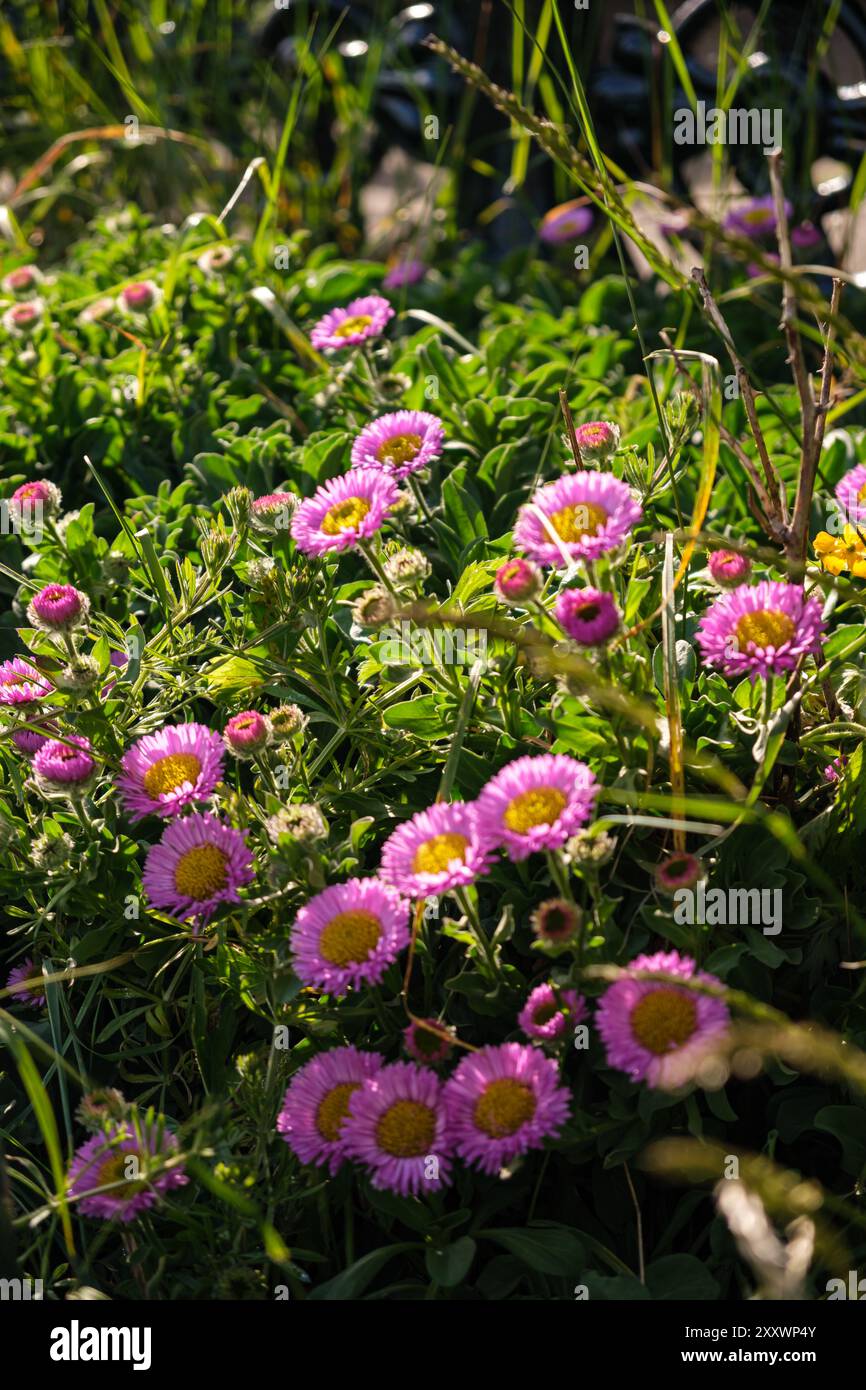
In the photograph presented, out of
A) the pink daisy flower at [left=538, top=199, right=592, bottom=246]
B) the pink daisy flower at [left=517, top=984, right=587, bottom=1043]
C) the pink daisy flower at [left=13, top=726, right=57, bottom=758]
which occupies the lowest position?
the pink daisy flower at [left=517, top=984, right=587, bottom=1043]

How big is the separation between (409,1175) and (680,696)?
54 cm

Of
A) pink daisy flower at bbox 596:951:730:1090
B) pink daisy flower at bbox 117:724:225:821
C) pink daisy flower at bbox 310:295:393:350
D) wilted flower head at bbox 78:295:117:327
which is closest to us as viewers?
pink daisy flower at bbox 596:951:730:1090

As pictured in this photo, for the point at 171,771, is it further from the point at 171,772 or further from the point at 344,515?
the point at 344,515

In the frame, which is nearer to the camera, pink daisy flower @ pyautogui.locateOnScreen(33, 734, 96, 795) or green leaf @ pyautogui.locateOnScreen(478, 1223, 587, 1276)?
green leaf @ pyautogui.locateOnScreen(478, 1223, 587, 1276)

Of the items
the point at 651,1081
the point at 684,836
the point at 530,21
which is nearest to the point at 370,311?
the point at 684,836

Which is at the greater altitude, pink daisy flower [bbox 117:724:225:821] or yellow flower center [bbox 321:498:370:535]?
yellow flower center [bbox 321:498:370:535]

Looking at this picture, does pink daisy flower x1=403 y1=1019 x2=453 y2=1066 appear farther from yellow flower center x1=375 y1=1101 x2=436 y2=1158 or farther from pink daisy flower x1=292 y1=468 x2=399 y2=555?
pink daisy flower x1=292 y1=468 x2=399 y2=555

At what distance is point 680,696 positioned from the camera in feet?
4.64

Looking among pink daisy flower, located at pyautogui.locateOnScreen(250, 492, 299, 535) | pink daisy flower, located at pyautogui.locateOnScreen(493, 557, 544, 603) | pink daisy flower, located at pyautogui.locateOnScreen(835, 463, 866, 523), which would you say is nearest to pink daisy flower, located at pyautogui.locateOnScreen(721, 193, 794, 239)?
pink daisy flower, located at pyautogui.locateOnScreen(835, 463, 866, 523)

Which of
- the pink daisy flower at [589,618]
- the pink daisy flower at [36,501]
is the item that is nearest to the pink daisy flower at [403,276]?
the pink daisy flower at [36,501]

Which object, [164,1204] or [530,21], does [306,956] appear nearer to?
[164,1204]

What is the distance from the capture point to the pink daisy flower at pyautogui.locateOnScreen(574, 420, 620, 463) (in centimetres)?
152

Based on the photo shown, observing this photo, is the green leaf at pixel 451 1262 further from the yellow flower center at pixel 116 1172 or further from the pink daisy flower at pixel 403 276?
the pink daisy flower at pixel 403 276

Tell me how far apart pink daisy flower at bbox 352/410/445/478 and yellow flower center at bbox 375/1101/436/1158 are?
2.20 ft
